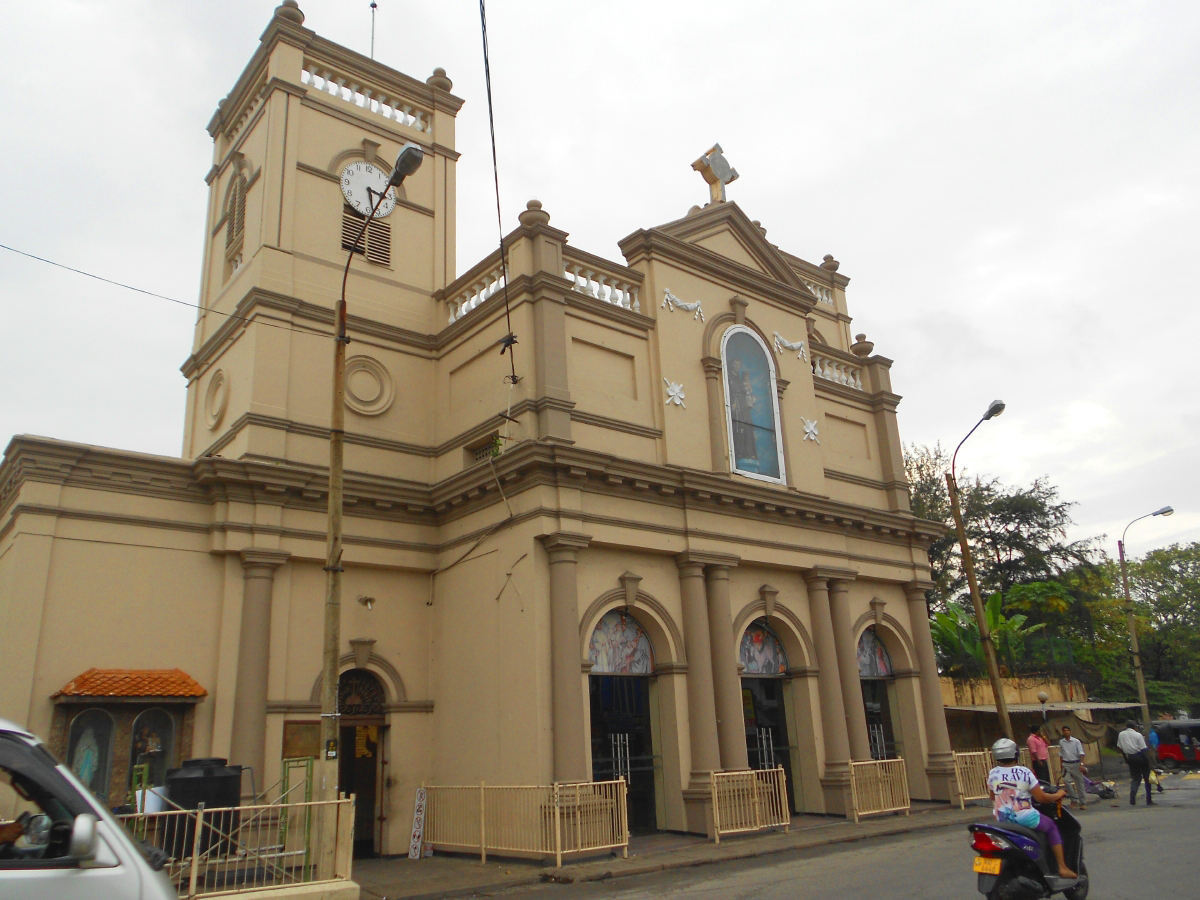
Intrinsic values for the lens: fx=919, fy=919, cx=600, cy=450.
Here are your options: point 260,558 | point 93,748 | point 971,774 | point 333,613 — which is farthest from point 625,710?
point 971,774

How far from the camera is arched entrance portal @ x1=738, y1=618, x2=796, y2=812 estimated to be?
1989cm

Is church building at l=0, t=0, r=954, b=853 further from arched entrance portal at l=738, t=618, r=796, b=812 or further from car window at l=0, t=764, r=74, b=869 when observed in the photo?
car window at l=0, t=764, r=74, b=869

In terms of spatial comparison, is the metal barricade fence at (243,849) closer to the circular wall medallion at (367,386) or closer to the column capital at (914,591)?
the circular wall medallion at (367,386)

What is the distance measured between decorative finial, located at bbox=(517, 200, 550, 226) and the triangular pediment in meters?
3.38

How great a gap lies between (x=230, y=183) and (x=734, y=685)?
55.4 feet

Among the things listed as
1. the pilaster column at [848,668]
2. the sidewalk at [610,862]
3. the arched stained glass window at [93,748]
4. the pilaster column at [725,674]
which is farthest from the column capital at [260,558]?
the pilaster column at [848,668]

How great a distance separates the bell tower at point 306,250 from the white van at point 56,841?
518 inches

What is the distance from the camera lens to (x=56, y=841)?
467cm

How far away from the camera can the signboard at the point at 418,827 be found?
1683 cm

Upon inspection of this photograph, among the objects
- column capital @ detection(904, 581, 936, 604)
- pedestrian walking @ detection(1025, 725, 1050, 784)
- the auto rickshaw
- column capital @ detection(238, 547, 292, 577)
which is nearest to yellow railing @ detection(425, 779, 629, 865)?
column capital @ detection(238, 547, 292, 577)

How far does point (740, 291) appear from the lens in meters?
21.9

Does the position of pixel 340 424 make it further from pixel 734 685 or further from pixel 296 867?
pixel 734 685

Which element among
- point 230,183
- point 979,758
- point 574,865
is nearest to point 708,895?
point 574,865

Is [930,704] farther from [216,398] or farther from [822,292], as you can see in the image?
[216,398]
